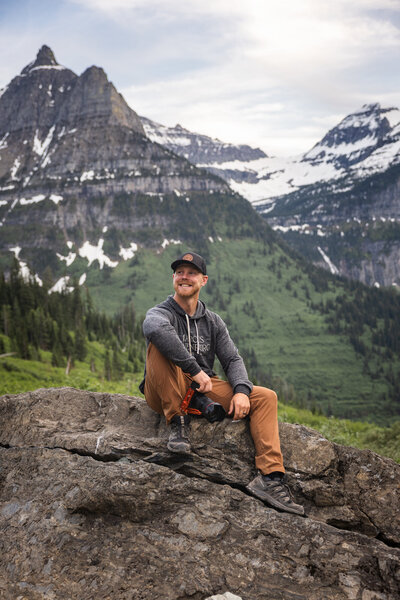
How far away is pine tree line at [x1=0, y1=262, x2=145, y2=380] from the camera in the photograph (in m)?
68.3

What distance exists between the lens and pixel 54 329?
78375 millimetres

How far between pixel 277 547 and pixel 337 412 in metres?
199

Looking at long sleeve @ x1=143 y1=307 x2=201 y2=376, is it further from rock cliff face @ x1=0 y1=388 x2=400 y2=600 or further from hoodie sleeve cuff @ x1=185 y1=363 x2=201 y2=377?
rock cliff face @ x1=0 y1=388 x2=400 y2=600

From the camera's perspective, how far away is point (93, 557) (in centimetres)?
729

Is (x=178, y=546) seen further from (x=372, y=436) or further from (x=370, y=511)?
(x=372, y=436)

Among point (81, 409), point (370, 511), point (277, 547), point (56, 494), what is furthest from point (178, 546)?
point (81, 409)

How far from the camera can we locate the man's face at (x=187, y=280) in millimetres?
9809

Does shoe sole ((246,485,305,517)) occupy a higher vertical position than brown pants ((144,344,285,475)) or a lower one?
lower

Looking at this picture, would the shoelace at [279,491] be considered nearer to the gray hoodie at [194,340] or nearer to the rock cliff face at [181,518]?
the rock cliff face at [181,518]

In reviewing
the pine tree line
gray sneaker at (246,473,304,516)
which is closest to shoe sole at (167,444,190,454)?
gray sneaker at (246,473,304,516)

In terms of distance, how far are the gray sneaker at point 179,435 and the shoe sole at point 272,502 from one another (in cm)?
144

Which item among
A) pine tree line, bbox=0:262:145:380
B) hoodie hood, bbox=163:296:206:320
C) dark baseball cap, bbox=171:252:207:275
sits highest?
dark baseball cap, bbox=171:252:207:275

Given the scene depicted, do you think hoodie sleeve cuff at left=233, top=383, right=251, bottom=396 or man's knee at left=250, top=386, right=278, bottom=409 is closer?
man's knee at left=250, top=386, right=278, bottom=409

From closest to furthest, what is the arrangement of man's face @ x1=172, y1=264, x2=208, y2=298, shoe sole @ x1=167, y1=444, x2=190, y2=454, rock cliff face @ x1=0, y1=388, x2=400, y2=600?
rock cliff face @ x1=0, y1=388, x2=400, y2=600
shoe sole @ x1=167, y1=444, x2=190, y2=454
man's face @ x1=172, y1=264, x2=208, y2=298
